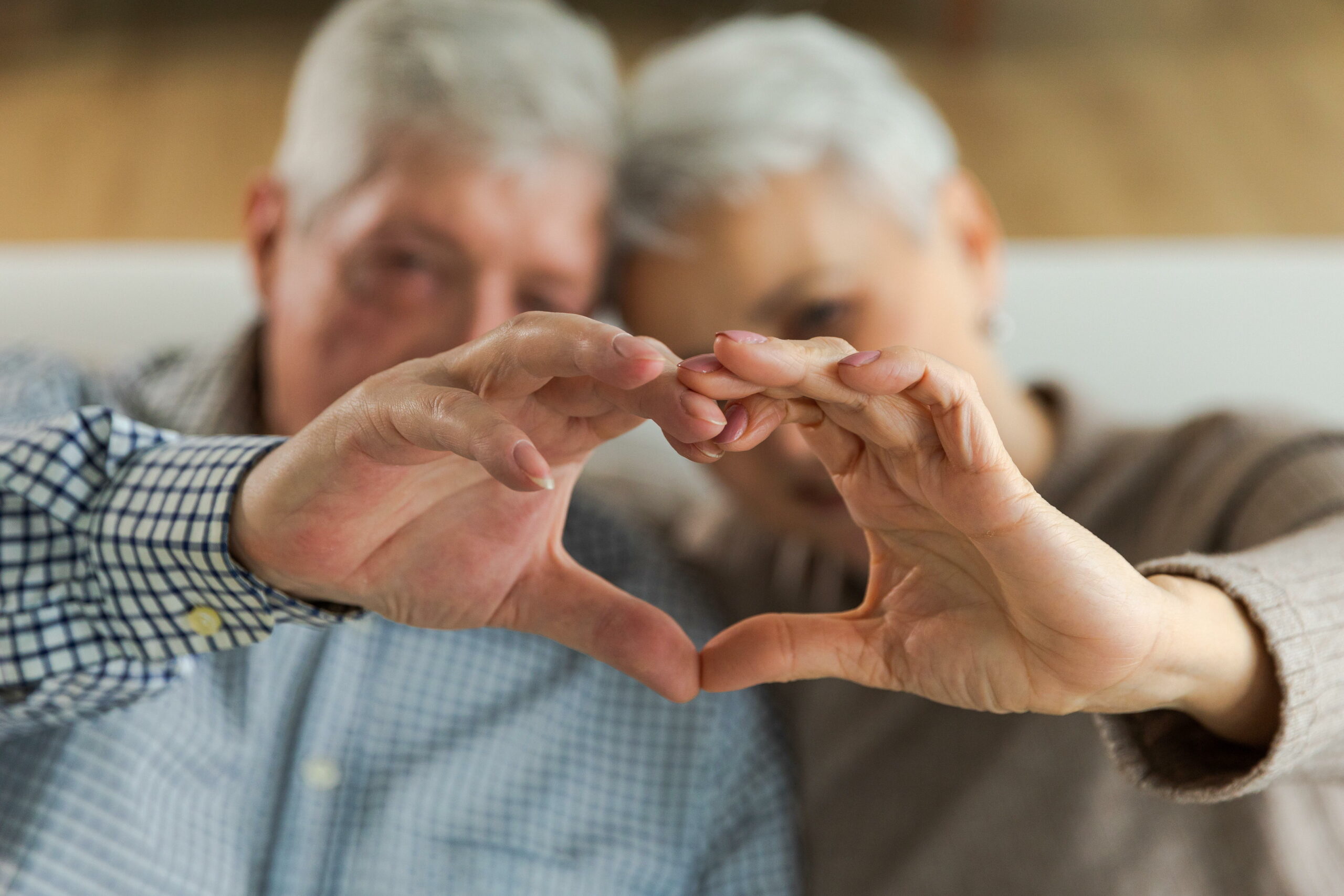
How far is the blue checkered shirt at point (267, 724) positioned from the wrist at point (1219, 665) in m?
0.37

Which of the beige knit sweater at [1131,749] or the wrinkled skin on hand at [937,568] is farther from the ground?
the wrinkled skin on hand at [937,568]

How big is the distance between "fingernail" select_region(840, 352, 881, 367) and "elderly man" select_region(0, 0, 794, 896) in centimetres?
10

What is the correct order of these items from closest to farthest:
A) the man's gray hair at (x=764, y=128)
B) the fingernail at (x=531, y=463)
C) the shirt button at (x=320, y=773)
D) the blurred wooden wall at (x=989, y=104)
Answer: the fingernail at (x=531, y=463) < the shirt button at (x=320, y=773) < the man's gray hair at (x=764, y=128) < the blurred wooden wall at (x=989, y=104)

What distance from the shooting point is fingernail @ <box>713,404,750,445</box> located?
1.33 feet

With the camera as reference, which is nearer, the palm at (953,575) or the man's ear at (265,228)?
the palm at (953,575)

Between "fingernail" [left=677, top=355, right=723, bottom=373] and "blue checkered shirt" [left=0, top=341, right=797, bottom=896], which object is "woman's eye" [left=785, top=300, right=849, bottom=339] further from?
"fingernail" [left=677, top=355, right=723, bottom=373]

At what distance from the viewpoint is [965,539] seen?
1.55 feet

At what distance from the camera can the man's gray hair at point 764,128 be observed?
34.6 inches

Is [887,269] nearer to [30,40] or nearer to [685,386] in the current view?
[685,386]

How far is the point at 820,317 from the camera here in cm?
84

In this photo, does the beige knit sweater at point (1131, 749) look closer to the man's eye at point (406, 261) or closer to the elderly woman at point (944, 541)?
the elderly woman at point (944, 541)

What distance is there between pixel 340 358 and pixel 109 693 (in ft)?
0.90

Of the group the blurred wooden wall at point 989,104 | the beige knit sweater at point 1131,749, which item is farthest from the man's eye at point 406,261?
the blurred wooden wall at point 989,104

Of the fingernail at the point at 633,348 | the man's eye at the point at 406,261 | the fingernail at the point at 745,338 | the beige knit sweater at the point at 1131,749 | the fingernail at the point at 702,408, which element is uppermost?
the fingernail at the point at 745,338
